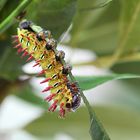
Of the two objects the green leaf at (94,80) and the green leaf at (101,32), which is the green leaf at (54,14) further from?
the green leaf at (101,32)

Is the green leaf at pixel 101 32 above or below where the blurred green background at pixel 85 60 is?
above

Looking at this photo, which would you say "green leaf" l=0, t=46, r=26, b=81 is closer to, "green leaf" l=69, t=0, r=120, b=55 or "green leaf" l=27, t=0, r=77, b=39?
"green leaf" l=27, t=0, r=77, b=39

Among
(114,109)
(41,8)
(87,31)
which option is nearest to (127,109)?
(114,109)

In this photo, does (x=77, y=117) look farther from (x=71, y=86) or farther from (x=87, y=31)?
(x=71, y=86)

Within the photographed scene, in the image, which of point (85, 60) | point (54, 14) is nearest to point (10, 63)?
point (54, 14)

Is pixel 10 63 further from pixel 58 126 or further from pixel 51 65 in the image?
pixel 58 126

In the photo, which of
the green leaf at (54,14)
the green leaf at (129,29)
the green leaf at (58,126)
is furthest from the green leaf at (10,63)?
the green leaf at (58,126)

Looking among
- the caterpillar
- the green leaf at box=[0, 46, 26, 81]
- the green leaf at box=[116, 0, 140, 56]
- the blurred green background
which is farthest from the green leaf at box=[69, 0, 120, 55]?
the caterpillar

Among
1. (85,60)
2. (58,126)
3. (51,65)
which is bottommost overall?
(51,65)

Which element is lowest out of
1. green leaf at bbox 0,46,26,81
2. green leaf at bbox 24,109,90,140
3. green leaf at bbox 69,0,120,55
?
green leaf at bbox 0,46,26,81
